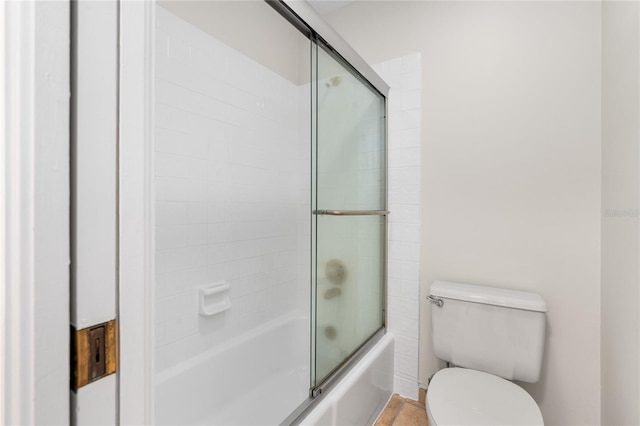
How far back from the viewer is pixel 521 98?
1.50 metres

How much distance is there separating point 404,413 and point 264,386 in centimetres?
76

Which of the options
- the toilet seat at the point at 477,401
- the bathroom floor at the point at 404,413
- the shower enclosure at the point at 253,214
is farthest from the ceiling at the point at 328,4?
the bathroom floor at the point at 404,413

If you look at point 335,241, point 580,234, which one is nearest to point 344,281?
point 335,241

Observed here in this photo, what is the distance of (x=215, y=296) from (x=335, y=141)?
0.95 m

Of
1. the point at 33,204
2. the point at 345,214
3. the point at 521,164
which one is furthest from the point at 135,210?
the point at 521,164

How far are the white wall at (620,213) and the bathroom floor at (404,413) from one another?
0.75m

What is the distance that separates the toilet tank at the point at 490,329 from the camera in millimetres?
1355

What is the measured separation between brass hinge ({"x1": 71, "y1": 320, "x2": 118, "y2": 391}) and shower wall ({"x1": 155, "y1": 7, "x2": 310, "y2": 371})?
1.03 metres

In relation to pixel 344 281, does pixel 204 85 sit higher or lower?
higher

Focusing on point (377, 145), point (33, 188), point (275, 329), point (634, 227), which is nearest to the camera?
point (33, 188)

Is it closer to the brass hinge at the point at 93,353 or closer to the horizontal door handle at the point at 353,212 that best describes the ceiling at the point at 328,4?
the horizontal door handle at the point at 353,212

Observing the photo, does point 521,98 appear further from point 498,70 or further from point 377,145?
point 377,145

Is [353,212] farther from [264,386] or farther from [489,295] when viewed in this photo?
[264,386]

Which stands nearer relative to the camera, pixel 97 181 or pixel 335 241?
pixel 97 181
